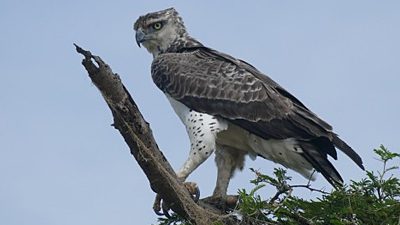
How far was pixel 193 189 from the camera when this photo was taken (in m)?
12.2

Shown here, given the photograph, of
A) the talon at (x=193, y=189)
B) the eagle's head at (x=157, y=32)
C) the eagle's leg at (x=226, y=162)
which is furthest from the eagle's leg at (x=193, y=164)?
the eagle's head at (x=157, y=32)

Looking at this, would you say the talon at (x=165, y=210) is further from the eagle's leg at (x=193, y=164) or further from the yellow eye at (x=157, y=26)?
the yellow eye at (x=157, y=26)

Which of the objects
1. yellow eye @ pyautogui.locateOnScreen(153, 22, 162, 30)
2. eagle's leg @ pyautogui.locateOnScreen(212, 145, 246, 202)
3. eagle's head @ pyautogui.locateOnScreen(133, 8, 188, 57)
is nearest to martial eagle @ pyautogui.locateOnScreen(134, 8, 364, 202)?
eagle's leg @ pyautogui.locateOnScreen(212, 145, 246, 202)

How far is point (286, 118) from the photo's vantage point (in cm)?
1328

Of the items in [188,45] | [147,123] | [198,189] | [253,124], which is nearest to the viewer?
[147,123]

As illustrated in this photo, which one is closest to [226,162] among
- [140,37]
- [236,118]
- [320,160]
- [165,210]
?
[236,118]

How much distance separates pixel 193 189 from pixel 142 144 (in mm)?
1236

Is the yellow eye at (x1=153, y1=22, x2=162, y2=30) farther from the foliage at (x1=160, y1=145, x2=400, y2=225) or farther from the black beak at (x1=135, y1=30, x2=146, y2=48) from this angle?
the foliage at (x1=160, y1=145, x2=400, y2=225)

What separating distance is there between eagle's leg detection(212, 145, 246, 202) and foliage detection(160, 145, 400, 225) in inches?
85.8

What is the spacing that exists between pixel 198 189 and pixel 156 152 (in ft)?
3.31

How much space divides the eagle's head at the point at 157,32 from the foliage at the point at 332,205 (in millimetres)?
3892

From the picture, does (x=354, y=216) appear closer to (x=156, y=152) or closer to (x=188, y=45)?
(x=156, y=152)

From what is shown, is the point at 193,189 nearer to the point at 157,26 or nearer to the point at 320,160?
the point at 320,160

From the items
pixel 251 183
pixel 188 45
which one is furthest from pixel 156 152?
pixel 188 45
